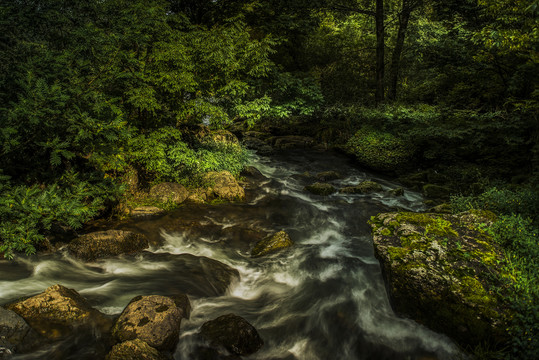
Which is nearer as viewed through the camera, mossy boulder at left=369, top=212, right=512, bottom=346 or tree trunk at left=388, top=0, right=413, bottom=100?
mossy boulder at left=369, top=212, right=512, bottom=346

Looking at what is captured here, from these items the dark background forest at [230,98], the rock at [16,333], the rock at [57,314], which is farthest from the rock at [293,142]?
the rock at [16,333]

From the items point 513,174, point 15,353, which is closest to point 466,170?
point 513,174

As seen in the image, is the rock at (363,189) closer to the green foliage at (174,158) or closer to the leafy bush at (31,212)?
the green foliage at (174,158)

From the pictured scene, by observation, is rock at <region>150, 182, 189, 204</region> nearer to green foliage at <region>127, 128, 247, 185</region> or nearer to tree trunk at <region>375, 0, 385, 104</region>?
green foliage at <region>127, 128, 247, 185</region>

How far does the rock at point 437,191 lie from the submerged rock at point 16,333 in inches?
459

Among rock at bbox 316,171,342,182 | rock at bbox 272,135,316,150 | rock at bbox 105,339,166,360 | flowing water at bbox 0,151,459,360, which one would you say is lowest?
flowing water at bbox 0,151,459,360

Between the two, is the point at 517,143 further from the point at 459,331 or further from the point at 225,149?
the point at 225,149

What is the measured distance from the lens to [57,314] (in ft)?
12.8

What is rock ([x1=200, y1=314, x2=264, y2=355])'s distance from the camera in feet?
13.0

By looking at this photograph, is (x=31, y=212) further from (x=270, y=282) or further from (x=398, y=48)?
(x=398, y=48)

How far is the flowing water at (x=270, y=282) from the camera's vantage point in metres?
4.31

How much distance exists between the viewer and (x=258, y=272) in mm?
6168

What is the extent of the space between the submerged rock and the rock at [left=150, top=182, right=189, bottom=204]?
5130mm

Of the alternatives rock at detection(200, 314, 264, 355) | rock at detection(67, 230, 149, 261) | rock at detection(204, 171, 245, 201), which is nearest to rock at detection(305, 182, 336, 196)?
rock at detection(204, 171, 245, 201)
